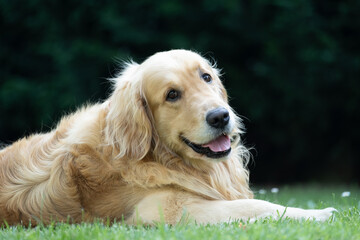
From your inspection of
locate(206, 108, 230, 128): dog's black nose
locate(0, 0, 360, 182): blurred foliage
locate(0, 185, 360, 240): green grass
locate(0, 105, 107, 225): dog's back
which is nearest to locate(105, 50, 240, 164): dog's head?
locate(206, 108, 230, 128): dog's black nose

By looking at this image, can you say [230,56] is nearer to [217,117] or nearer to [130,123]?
[130,123]

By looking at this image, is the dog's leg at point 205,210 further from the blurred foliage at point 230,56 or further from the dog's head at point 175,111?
the blurred foliage at point 230,56

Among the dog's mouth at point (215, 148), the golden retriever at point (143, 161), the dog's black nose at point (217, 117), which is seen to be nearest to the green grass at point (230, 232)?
the golden retriever at point (143, 161)

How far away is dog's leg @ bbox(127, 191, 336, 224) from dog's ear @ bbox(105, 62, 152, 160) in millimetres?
439

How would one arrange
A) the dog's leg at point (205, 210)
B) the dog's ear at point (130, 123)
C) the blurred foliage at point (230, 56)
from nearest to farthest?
the dog's leg at point (205, 210) < the dog's ear at point (130, 123) < the blurred foliage at point (230, 56)

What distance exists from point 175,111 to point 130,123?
1.35ft

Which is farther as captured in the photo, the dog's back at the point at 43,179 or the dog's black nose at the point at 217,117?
the dog's back at the point at 43,179

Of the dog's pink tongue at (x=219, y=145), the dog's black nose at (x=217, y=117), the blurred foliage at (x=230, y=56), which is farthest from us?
the blurred foliage at (x=230, y=56)

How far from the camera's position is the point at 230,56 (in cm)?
1295

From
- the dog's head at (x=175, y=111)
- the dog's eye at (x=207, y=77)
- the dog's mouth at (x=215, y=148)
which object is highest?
the dog's eye at (x=207, y=77)

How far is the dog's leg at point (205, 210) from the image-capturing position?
4.04m

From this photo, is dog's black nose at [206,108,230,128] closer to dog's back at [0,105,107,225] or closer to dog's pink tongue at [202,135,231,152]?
dog's pink tongue at [202,135,231,152]

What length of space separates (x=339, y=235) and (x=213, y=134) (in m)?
1.37

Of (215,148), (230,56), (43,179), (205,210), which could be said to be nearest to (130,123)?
(215,148)
